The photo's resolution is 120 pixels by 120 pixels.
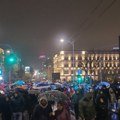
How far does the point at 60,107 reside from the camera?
11.6 metres

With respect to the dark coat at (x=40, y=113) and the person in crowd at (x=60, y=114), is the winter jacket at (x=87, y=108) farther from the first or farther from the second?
the dark coat at (x=40, y=113)

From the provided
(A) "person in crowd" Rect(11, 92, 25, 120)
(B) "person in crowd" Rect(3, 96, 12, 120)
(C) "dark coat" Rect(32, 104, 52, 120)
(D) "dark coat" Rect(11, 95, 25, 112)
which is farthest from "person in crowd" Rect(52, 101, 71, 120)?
(D) "dark coat" Rect(11, 95, 25, 112)

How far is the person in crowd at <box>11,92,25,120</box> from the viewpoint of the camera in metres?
15.6

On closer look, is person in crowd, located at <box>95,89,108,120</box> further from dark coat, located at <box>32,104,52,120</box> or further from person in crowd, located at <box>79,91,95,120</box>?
dark coat, located at <box>32,104,52,120</box>

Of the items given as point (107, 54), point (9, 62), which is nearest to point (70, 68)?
point (107, 54)

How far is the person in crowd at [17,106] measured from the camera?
1563 centimetres

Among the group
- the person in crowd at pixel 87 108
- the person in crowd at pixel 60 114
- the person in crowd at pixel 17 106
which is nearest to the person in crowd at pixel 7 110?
the person in crowd at pixel 17 106

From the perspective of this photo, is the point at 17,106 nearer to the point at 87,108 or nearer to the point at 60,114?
the point at 87,108

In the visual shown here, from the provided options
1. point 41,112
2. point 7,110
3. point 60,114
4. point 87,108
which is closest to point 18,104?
point 7,110

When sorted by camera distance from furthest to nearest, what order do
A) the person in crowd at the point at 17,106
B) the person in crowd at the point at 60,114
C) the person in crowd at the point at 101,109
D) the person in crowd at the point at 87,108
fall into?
the person in crowd at the point at 17,106 < the person in crowd at the point at 101,109 < the person in crowd at the point at 87,108 < the person in crowd at the point at 60,114

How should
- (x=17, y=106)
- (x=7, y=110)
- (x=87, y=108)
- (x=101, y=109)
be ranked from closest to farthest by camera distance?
(x=87, y=108) < (x=7, y=110) < (x=101, y=109) < (x=17, y=106)

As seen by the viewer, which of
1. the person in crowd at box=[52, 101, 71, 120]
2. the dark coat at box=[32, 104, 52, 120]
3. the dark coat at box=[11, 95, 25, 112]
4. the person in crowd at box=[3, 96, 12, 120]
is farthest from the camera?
the dark coat at box=[11, 95, 25, 112]

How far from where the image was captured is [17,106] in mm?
15789

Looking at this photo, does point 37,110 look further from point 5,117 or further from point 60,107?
point 5,117
